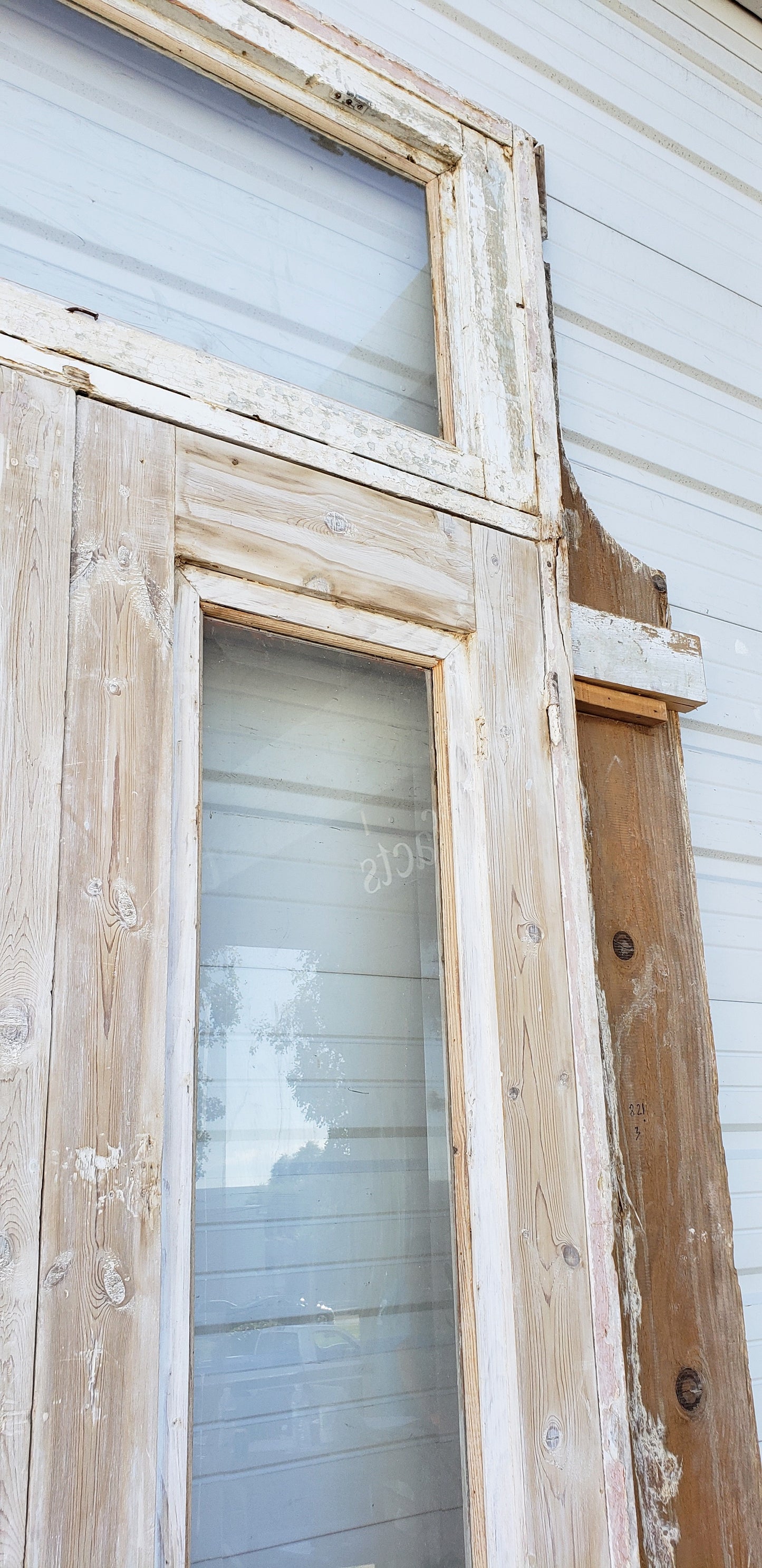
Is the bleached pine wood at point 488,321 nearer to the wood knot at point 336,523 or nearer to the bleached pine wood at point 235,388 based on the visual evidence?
the bleached pine wood at point 235,388

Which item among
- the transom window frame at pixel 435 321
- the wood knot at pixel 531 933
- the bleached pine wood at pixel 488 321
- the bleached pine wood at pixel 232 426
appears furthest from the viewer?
the bleached pine wood at pixel 488 321

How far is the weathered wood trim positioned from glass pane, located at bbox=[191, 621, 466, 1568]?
0.40 meters

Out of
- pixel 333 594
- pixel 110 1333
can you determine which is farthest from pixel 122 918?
pixel 333 594

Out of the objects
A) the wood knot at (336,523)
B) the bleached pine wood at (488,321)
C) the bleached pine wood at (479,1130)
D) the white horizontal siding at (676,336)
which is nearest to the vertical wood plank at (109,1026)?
the wood knot at (336,523)

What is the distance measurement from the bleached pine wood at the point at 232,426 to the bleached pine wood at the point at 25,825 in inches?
1.3

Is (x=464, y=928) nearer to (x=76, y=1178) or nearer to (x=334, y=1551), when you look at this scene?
(x=76, y=1178)

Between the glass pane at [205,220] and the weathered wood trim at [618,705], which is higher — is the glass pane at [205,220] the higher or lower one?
the higher one

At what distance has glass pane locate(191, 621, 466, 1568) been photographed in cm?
127

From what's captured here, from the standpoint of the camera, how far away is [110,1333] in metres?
1.10

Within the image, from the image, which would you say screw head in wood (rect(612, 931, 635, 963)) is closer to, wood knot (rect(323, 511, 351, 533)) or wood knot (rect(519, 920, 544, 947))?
wood knot (rect(519, 920, 544, 947))

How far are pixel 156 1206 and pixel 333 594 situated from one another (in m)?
0.77

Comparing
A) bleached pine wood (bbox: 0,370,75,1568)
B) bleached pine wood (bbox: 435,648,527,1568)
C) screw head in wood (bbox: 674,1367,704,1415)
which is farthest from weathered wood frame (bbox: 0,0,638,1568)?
screw head in wood (bbox: 674,1367,704,1415)

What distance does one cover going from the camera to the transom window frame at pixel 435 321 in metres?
1.44

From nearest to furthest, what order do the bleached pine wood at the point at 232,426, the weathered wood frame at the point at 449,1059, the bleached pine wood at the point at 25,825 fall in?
the bleached pine wood at the point at 25,825 < the weathered wood frame at the point at 449,1059 < the bleached pine wood at the point at 232,426
